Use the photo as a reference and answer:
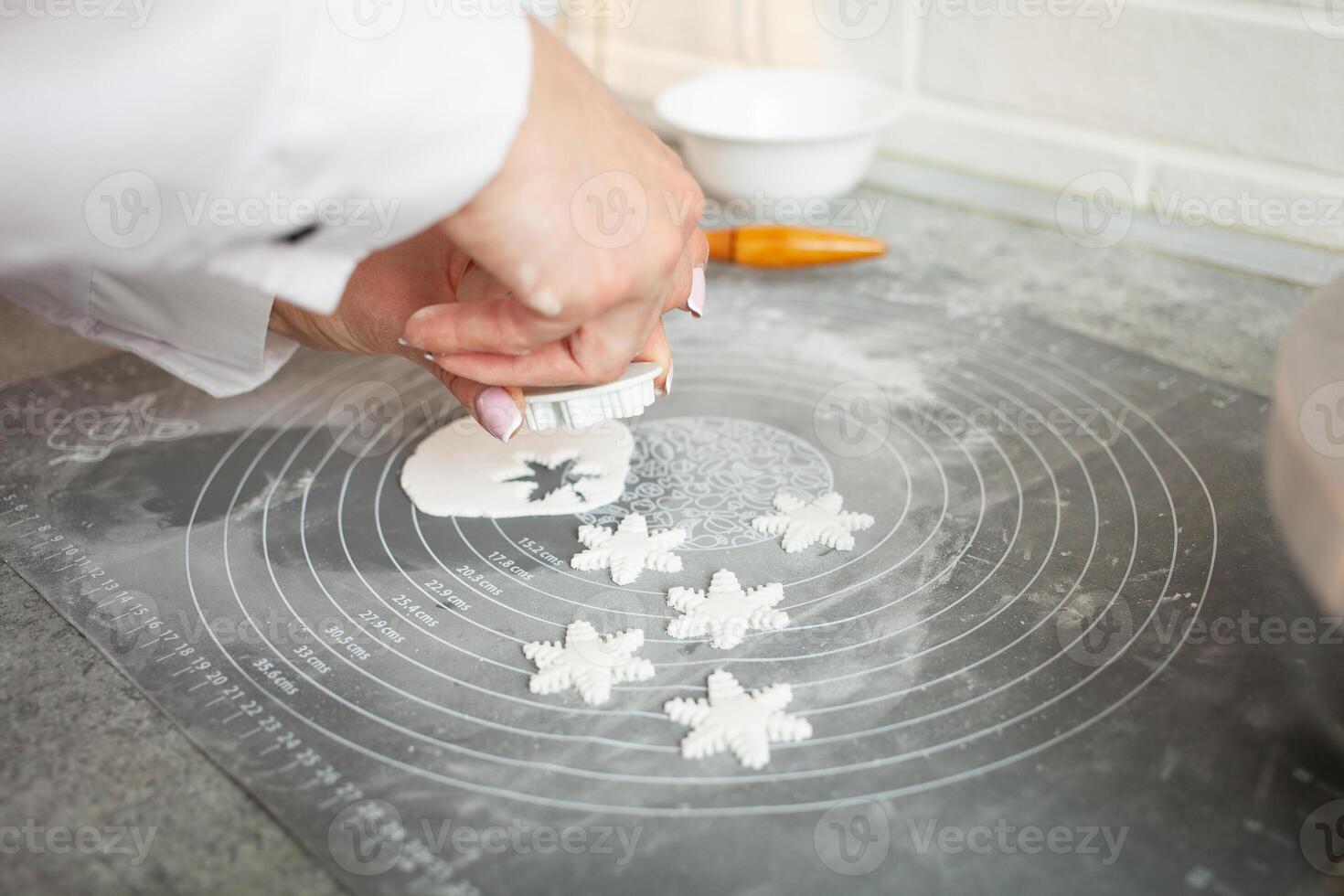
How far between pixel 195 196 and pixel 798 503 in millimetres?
452

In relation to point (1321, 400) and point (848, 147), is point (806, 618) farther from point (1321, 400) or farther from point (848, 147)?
point (848, 147)

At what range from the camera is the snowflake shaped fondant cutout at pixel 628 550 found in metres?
0.75

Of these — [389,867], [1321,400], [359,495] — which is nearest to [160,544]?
[359,495]

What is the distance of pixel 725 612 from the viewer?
705 millimetres

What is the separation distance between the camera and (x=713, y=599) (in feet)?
2.35
